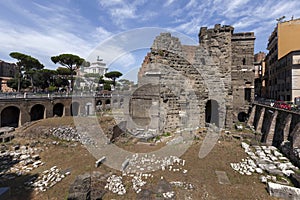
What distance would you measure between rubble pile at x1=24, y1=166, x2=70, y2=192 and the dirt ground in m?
0.26

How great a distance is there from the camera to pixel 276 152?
32.4 feet

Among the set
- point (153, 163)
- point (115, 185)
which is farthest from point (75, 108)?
point (115, 185)

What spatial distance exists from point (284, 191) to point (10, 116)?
93.2 ft

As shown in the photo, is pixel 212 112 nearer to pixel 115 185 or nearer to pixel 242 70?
pixel 242 70

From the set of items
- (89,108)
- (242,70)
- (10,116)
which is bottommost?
(10,116)

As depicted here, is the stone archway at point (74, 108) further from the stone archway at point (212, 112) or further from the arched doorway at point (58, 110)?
the stone archway at point (212, 112)

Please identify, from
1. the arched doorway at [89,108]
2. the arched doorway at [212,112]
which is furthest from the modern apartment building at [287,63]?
the arched doorway at [89,108]

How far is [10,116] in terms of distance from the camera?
21.7 m

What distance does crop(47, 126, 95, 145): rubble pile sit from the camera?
12.8 meters

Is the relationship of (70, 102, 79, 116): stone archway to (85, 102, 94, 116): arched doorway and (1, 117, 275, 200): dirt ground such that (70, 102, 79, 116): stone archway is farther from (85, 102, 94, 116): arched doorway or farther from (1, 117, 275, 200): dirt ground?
(1, 117, 275, 200): dirt ground

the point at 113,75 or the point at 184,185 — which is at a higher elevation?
the point at 113,75

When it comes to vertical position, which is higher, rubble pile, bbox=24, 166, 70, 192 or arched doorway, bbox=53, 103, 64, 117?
arched doorway, bbox=53, 103, 64, 117

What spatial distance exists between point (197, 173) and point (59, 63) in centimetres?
3925

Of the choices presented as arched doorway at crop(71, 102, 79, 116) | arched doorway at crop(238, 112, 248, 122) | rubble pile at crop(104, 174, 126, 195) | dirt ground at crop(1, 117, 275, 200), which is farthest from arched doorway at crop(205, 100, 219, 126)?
arched doorway at crop(71, 102, 79, 116)
